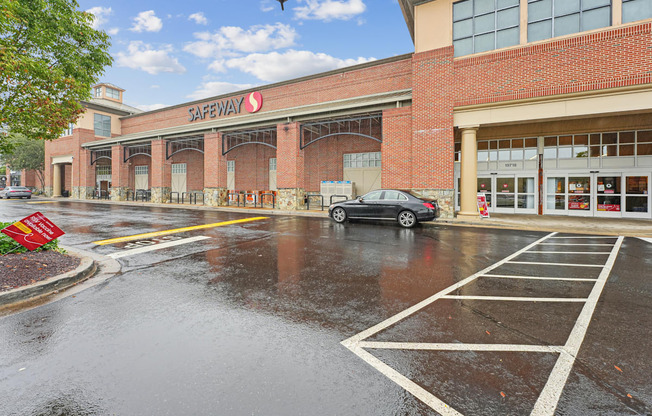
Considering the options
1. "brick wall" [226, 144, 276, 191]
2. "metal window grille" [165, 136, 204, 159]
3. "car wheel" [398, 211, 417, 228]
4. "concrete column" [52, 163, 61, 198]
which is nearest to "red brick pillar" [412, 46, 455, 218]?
"car wheel" [398, 211, 417, 228]

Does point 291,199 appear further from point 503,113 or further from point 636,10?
point 636,10

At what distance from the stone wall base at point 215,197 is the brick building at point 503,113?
20 cm

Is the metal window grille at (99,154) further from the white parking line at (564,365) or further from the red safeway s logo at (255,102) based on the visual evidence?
the white parking line at (564,365)

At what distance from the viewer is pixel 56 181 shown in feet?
121

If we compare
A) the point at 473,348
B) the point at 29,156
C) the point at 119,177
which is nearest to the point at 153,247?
the point at 473,348

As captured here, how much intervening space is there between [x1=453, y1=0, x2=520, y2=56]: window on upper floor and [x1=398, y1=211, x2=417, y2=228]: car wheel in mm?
8860

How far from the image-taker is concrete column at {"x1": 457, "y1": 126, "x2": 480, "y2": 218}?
597 inches

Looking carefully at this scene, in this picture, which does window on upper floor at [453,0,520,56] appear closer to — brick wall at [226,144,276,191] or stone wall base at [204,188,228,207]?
brick wall at [226,144,276,191]

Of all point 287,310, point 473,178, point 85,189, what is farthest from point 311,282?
point 85,189

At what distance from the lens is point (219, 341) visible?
3.32 m

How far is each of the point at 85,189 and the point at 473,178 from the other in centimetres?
3712

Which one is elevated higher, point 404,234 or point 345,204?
point 345,204

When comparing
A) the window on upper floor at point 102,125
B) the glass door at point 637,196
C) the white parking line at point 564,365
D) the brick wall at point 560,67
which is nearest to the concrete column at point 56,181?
the window on upper floor at point 102,125

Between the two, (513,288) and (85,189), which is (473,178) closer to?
(513,288)
